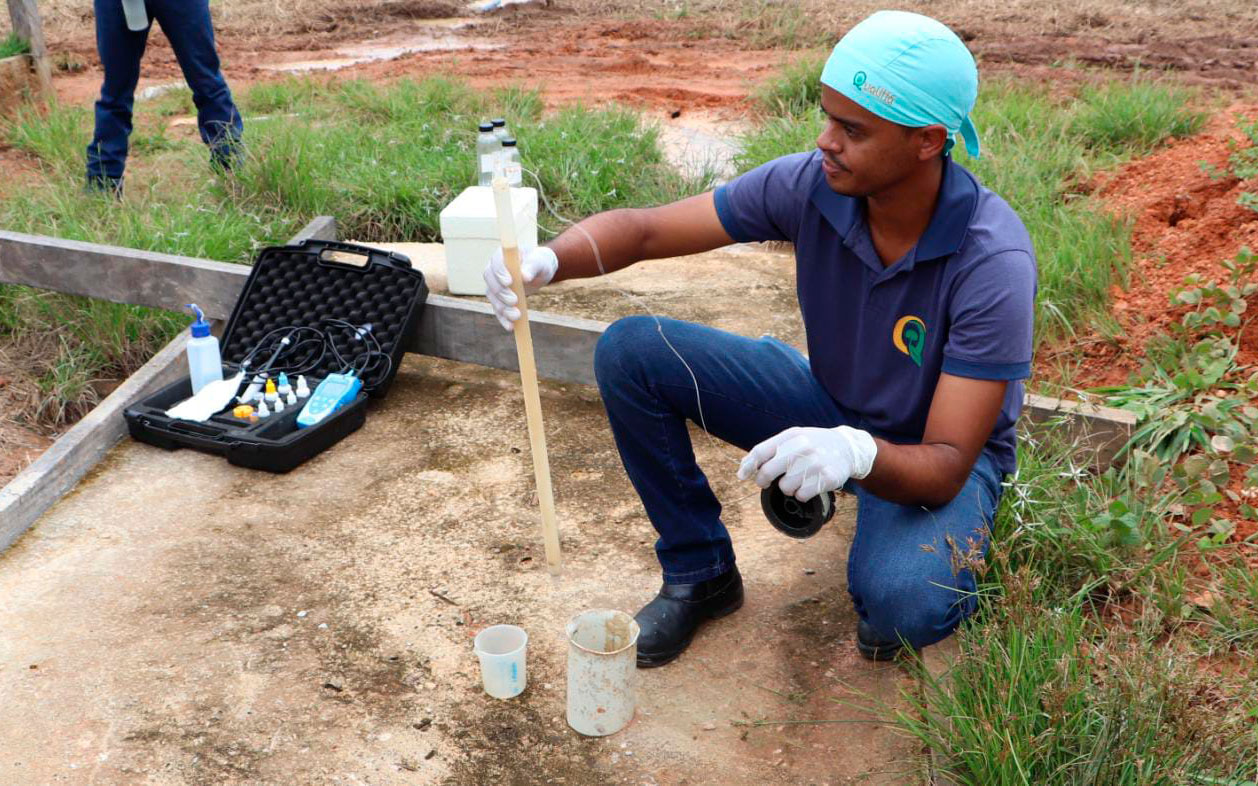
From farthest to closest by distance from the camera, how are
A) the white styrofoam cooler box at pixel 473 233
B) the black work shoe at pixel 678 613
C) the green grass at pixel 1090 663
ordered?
the white styrofoam cooler box at pixel 473 233 → the black work shoe at pixel 678 613 → the green grass at pixel 1090 663

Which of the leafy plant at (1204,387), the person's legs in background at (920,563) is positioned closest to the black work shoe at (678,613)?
the person's legs in background at (920,563)

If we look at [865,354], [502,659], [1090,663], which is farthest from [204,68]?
[1090,663]

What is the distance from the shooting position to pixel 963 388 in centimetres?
231

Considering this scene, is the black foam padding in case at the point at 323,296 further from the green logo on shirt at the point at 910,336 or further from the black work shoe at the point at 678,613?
the green logo on shirt at the point at 910,336

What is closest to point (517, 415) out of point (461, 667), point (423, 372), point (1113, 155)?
point (423, 372)

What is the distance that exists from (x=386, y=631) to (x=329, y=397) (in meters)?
1.20

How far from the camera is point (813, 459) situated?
2.18 meters

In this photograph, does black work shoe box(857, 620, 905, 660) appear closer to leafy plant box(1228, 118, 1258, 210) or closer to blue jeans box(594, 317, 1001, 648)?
blue jeans box(594, 317, 1001, 648)

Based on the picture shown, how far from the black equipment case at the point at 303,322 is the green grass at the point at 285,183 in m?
0.62

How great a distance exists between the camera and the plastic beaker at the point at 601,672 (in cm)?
241

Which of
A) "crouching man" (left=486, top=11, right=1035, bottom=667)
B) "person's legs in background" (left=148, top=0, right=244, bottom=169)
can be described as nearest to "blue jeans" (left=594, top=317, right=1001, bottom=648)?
"crouching man" (left=486, top=11, right=1035, bottom=667)

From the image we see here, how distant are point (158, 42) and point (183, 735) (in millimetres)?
11338

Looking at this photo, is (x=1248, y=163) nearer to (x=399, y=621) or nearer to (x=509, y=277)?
(x=509, y=277)

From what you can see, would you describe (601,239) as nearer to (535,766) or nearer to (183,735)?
(535,766)
